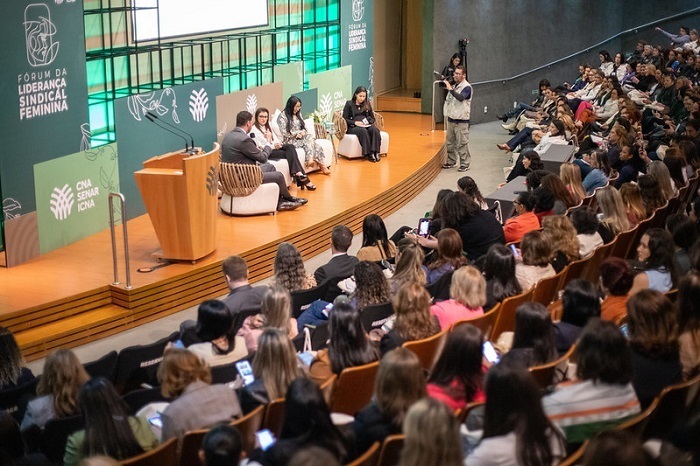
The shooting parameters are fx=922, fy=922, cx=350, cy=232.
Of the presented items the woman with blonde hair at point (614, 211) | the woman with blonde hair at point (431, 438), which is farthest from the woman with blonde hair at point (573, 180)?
the woman with blonde hair at point (431, 438)

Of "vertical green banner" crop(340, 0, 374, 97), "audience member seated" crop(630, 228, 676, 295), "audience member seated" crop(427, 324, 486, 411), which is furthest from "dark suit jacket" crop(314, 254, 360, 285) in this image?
"vertical green banner" crop(340, 0, 374, 97)

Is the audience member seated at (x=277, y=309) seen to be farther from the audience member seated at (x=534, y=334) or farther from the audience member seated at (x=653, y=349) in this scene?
the audience member seated at (x=653, y=349)

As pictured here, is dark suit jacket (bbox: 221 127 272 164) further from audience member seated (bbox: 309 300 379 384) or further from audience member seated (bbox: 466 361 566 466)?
audience member seated (bbox: 466 361 566 466)

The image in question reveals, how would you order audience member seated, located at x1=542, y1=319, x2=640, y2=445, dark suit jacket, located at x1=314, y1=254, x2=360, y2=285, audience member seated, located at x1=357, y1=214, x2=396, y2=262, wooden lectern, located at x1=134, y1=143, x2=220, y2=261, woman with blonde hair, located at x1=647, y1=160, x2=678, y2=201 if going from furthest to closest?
1. woman with blonde hair, located at x1=647, y1=160, x2=678, y2=201
2. wooden lectern, located at x1=134, y1=143, x2=220, y2=261
3. audience member seated, located at x1=357, y1=214, x2=396, y2=262
4. dark suit jacket, located at x1=314, y1=254, x2=360, y2=285
5. audience member seated, located at x1=542, y1=319, x2=640, y2=445

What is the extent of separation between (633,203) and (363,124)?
4916 mm

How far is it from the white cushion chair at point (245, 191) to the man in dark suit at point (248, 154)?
5.8 inches

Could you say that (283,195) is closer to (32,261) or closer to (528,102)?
(32,261)

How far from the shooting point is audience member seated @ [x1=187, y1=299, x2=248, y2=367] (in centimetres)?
451

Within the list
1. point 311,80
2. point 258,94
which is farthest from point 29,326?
point 311,80

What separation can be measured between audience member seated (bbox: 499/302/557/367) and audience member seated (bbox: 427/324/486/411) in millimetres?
343

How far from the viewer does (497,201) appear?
8.34 m

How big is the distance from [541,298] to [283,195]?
412 centimetres

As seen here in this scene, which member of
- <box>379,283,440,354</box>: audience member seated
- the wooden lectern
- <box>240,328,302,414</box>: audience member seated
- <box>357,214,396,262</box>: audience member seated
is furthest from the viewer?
the wooden lectern

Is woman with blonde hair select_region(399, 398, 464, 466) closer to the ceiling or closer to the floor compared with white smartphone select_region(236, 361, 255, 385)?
closer to the ceiling
